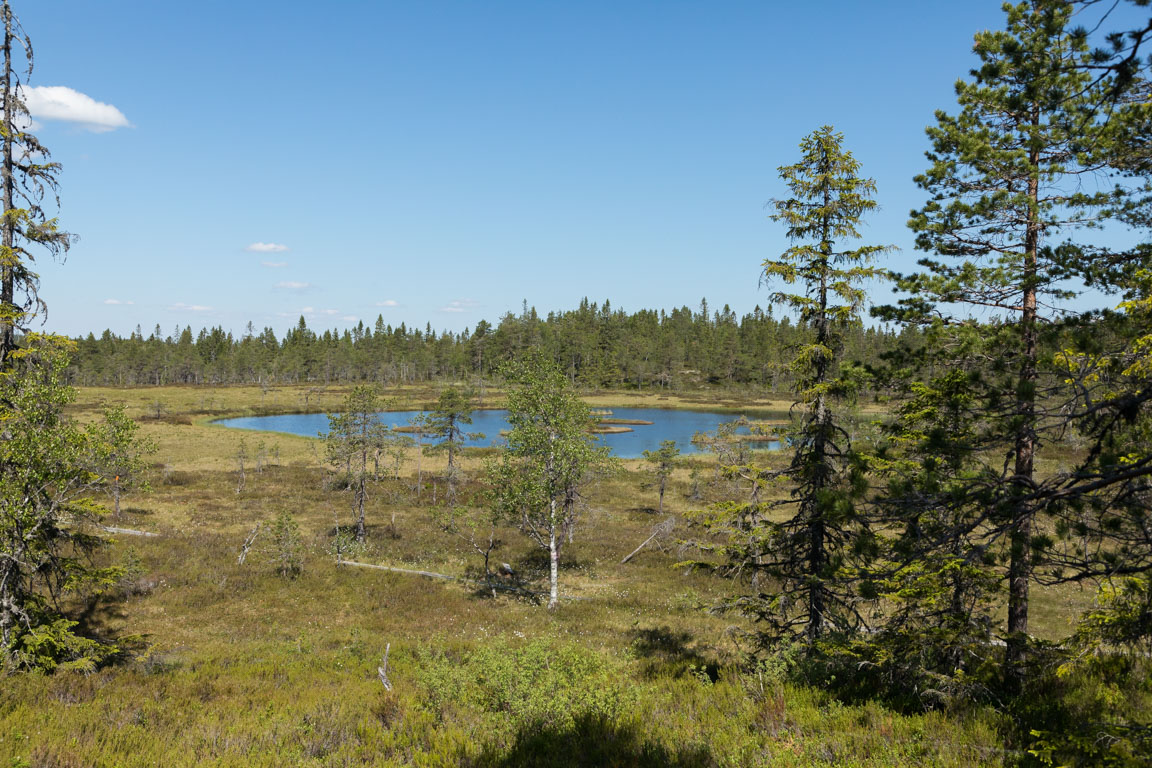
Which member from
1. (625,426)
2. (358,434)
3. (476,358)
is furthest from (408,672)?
(476,358)

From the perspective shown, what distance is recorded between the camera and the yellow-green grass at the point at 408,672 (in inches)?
319

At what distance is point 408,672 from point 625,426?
85035 millimetres

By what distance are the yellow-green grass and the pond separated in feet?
123

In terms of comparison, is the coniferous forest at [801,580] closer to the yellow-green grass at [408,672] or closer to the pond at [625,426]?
the yellow-green grass at [408,672]

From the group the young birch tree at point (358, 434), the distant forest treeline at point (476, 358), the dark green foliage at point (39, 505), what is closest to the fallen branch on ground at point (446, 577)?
the young birch tree at point (358, 434)

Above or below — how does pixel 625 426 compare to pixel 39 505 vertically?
below

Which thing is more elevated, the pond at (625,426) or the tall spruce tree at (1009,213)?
the tall spruce tree at (1009,213)

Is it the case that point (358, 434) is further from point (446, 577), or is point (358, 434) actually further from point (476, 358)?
point (476, 358)

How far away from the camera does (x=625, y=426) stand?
9975cm

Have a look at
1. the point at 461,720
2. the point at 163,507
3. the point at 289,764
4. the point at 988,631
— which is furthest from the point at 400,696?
the point at 163,507

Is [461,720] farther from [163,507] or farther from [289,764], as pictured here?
[163,507]

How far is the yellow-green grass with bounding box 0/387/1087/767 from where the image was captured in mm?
8102

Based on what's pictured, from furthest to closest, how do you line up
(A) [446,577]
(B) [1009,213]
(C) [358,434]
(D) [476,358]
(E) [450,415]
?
(D) [476,358], (E) [450,415], (C) [358,434], (A) [446,577], (B) [1009,213]

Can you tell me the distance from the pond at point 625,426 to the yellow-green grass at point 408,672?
3735cm
